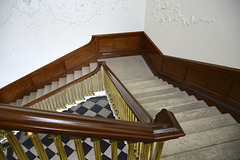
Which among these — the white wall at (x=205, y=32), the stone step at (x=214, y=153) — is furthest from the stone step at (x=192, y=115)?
the white wall at (x=205, y=32)

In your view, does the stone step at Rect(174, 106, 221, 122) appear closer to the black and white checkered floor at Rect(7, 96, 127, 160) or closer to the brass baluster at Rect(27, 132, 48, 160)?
the black and white checkered floor at Rect(7, 96, 127, 160)

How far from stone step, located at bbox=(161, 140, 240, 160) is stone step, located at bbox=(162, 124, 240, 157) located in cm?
7

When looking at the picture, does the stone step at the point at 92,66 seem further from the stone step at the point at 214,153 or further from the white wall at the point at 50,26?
the stone step at the point at 214,153

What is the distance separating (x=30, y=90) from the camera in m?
5.39

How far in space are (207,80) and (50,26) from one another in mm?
4213

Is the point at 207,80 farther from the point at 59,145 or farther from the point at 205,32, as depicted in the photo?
the point at 59,145

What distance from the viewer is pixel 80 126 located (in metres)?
0.86

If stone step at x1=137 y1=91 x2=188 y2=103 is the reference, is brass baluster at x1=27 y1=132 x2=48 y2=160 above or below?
above

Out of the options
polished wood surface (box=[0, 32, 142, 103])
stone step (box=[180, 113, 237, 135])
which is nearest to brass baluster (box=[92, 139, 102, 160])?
stone step (box=[180, 113, 237, 135])

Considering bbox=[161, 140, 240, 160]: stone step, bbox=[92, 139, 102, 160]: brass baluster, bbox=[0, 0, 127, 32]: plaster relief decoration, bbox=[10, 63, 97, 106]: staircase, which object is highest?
bbox=[0, 0, 127, 32]: plaster relief decoration

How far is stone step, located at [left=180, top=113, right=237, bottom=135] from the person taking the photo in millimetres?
2278

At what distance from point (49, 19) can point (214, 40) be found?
13.5 ft

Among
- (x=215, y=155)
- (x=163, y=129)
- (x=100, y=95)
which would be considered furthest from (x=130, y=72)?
(x=163, y=129)

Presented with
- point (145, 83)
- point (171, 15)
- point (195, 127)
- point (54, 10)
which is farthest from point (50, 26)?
point (195, 127)
